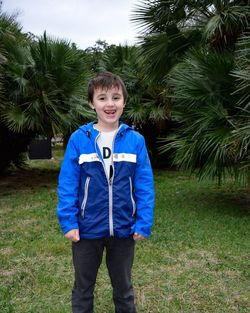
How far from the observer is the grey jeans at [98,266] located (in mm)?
2668

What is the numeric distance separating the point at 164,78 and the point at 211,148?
202 cm

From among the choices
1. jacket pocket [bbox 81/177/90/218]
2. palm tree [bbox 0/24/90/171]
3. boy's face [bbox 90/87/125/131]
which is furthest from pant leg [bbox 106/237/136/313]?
palm tree [bbox 0/24/90/171]

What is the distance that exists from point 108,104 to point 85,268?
0.96m

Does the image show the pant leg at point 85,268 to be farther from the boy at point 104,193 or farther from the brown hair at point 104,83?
the brown hair at point 104,83

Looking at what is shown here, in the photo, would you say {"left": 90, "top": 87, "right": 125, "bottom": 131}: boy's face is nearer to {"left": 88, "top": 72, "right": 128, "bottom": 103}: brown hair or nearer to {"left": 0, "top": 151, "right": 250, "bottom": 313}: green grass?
{"left": 88, "top": 72, "right": 128, "bottom": 103}: brown hair

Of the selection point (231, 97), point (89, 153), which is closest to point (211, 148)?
point (231, 97)

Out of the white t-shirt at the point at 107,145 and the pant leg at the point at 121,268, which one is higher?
the white t-shirt at the point at 107,145

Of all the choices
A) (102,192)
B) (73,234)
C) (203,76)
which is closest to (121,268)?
(73,234)

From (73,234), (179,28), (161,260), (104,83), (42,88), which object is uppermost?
(179,28)

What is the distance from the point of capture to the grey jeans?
2.67 metres

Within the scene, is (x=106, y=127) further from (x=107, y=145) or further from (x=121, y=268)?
(x=121, y=268)

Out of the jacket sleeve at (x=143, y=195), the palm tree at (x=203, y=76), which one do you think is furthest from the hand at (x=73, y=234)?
the palm tree at (x=203, y=76)

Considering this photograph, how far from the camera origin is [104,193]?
2588mm

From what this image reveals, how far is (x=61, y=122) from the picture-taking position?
9.17m
